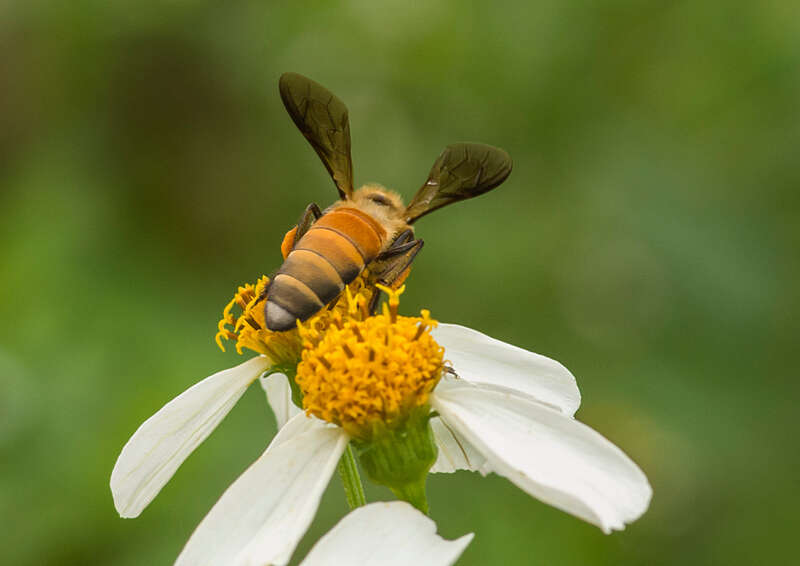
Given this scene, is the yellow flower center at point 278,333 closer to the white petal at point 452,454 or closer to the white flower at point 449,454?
the white flower at point 449,454

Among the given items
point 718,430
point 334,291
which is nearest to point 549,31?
point 718,430

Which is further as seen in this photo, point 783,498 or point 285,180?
point 285,180

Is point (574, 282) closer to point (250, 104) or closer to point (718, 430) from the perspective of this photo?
point (718, 430)

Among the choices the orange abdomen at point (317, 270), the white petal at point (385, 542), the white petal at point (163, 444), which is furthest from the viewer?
the white petal at point (163, 444)

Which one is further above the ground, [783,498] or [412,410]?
[412,410]

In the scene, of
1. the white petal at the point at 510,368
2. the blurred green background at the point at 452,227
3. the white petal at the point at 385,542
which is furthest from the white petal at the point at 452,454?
the blurred green background at the point at 452,227
